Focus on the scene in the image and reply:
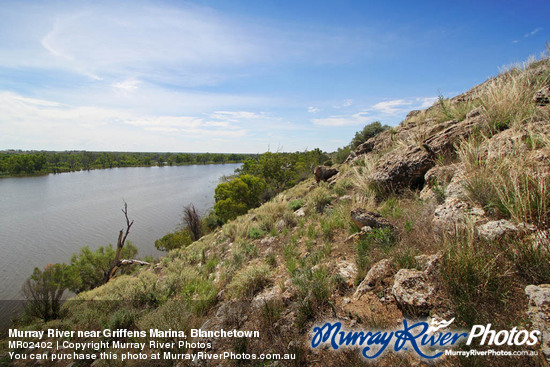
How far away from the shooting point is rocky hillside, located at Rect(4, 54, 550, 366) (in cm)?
201

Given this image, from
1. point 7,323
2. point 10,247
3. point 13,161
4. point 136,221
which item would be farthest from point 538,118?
point 13,161

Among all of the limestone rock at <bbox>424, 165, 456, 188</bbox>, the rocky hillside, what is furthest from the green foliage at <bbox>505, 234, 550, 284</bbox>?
the limestone rock at <bbox>424, 165, 456, 188</bbox>

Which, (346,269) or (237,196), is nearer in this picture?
(346,269)

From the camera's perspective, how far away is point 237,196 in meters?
25.7

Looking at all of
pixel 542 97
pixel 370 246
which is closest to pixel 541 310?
pixel 370 246

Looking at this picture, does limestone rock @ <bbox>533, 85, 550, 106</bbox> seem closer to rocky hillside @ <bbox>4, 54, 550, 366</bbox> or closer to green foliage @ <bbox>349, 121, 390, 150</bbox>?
rocky hillside @ <bbox>4, 54, 550, 366</bbox>

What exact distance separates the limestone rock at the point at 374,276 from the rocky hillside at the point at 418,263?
0.02 m

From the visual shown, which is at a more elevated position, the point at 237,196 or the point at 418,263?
the point at 418,263

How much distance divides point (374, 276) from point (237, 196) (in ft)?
77.3

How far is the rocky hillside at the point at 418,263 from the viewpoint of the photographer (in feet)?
6.59

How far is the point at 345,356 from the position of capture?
2.16 metres

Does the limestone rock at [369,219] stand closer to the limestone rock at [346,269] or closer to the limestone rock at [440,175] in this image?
the limestone rock at [346,269]

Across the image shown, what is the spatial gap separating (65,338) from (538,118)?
11827 mm

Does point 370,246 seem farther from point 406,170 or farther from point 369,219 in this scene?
point 406,170
